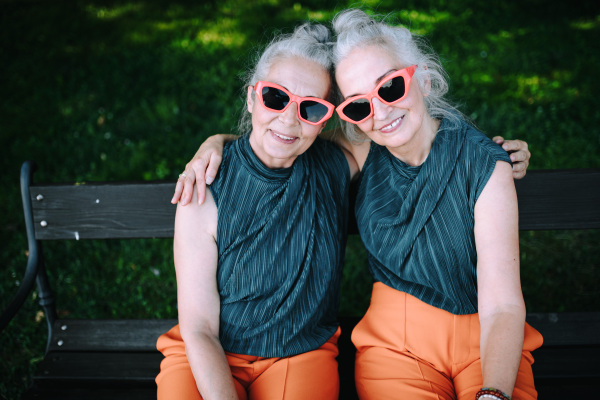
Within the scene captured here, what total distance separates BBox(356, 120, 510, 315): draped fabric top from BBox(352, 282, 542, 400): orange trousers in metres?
0.08

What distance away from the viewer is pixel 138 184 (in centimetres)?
276

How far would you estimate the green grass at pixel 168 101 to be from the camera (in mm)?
4059

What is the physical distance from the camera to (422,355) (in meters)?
2.29

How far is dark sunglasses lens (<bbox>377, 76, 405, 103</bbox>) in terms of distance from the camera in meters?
2.23

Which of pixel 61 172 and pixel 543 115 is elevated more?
pixel 543 115

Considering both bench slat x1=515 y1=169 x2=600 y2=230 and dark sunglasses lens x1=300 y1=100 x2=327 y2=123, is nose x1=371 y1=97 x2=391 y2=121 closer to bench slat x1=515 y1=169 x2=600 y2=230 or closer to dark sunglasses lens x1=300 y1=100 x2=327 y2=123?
dark sunglasses lens x1=300 y1=100 x2=327 y2=123

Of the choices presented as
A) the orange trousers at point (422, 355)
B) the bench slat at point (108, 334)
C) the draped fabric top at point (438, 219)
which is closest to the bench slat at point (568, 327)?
the orange trousers at point (422, 355)

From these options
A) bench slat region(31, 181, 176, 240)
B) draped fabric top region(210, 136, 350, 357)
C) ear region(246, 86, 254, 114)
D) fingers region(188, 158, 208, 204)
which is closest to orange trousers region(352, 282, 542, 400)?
draped fabric top region(210, 136, 350, 357)

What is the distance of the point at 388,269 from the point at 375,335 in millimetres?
320

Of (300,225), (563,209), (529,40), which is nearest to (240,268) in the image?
(300,225)

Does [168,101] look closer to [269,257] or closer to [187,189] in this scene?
[187,189]

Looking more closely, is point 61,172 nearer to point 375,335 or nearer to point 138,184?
point 138,184

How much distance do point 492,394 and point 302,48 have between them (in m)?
1.69

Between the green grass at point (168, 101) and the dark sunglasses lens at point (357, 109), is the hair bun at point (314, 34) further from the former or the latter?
the green grass at point (168, 101)
